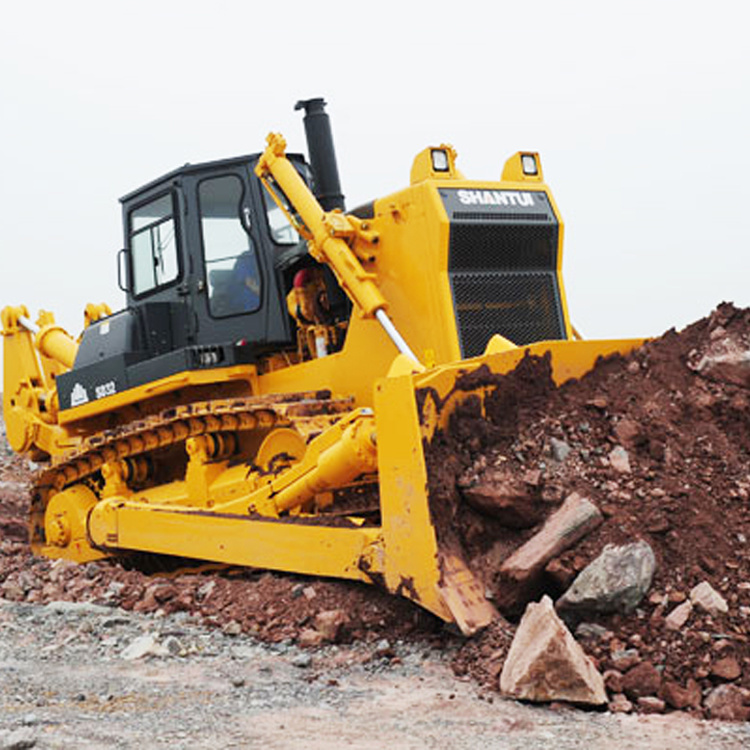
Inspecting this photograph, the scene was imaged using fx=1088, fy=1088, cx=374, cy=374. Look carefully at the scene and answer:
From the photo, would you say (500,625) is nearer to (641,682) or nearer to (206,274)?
(641,682)

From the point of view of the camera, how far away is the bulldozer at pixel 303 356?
16.9 ft

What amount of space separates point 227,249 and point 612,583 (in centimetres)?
421

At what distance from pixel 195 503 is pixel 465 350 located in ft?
6.95

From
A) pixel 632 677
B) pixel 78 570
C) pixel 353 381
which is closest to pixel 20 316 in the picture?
pixel 78 570

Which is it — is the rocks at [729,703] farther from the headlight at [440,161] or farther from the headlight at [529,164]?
the headlight at [529,164]

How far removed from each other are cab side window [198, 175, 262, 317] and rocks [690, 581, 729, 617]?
4020 millimetres

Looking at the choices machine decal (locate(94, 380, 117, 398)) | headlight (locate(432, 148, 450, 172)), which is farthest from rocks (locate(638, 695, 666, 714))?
machine decal (locate(94, 380, 117, 398))

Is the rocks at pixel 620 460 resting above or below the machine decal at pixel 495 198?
below

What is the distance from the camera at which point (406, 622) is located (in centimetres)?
509

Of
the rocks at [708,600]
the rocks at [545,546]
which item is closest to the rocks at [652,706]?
the rocks at [708,600]

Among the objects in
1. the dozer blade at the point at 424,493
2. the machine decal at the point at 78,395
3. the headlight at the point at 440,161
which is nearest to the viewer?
the dozer blade at the point at 424,493

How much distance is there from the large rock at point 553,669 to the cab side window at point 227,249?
3.95m

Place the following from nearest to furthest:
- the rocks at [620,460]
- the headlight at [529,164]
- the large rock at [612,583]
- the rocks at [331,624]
→ the large rock at [612,583] → the rocks at [620,460] → the rocks at [331,624] → the headlight at [529,164]

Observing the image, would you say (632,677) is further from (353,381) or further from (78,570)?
(78,570)
